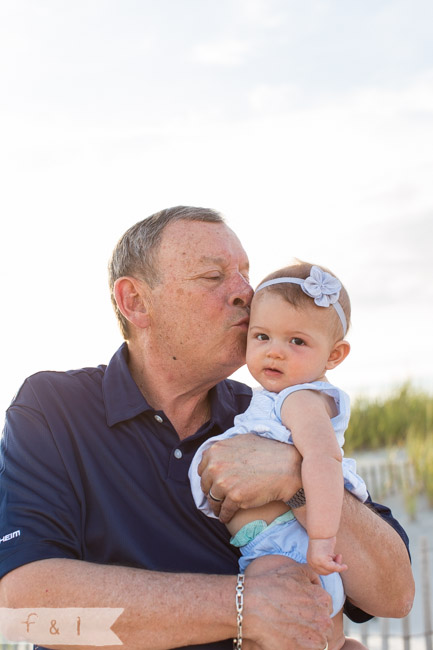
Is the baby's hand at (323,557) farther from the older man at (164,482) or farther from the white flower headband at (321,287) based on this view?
the white flower headband at (321,287)

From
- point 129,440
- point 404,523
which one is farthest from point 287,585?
point 404,523

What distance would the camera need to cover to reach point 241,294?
3447mm

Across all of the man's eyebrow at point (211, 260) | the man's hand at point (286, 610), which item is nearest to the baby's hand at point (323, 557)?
the man's hand at point (286, 610)

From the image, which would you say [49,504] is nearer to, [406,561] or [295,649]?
[295,649]

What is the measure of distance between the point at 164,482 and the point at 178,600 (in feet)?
1.96

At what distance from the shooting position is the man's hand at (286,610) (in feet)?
8.98

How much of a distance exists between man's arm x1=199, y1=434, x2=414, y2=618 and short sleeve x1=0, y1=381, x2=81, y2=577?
0.55 meters

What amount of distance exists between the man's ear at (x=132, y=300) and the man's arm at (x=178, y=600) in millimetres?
1278

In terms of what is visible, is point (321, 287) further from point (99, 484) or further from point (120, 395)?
point (99, 484)

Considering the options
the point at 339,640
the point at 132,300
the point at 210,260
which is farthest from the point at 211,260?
the point at 339,640

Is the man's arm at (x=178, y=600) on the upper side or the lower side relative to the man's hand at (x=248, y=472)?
lower

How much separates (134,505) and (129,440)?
285 millimetres

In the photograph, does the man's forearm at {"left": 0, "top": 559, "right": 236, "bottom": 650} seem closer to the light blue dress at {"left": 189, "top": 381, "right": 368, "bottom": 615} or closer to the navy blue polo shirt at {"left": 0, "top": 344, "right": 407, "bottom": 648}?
the navy blue polo shirt at {"left": 0, "top": 344, "right": 407, "bottom": 648}

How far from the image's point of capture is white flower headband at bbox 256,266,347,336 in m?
3.02
